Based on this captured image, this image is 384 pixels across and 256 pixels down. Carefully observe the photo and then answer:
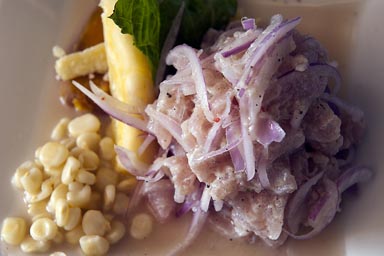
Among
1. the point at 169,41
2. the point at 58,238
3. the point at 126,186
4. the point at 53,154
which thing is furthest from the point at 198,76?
the point at 58,238

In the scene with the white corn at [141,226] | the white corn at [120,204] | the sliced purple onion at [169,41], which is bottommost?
the white corn at [141,226]

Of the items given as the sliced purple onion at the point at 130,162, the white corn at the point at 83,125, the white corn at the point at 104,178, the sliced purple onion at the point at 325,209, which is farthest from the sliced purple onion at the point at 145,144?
the sliced purple onion at the point at 325,209

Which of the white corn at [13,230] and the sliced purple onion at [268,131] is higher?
the sliced purple onion at [268,131]

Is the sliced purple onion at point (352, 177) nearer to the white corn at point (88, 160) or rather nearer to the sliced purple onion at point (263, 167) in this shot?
the sliced purple onion at point (263, 167)

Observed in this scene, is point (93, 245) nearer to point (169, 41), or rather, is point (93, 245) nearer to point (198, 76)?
point (198, 76)

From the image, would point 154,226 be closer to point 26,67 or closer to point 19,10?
point 26,67
